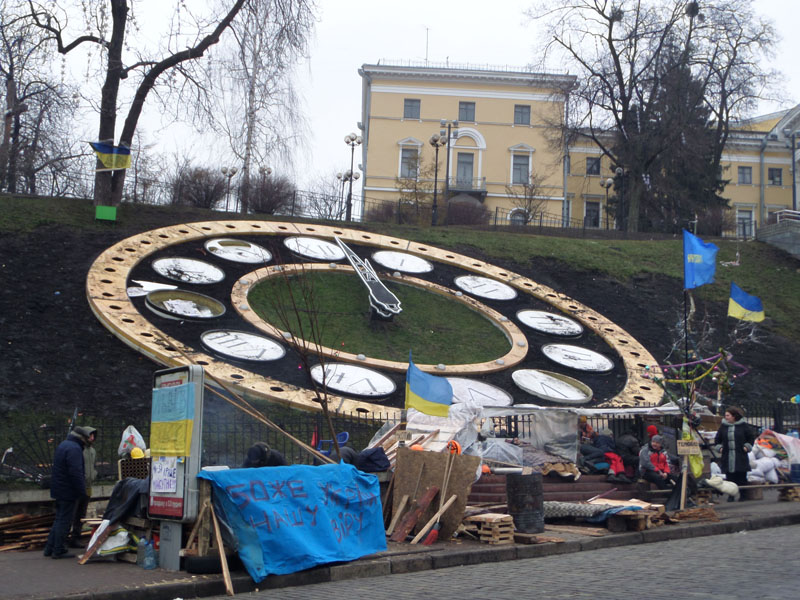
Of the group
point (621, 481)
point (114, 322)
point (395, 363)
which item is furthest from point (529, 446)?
point (114, 322)

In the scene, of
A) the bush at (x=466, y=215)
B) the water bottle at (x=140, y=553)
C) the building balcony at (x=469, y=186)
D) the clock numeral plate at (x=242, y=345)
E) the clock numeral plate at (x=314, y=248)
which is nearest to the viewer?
the water bottle at (x=140, y=553)

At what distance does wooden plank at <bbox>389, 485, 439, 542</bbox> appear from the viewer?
11797 mm

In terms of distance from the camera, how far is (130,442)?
41.8ft

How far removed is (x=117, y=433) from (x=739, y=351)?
1685cm

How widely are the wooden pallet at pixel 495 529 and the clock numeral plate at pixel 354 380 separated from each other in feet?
19.7

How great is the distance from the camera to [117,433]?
562 inches

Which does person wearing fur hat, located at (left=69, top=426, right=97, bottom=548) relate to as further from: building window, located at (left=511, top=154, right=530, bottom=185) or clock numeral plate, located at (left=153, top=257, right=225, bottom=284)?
building window, located at (left=511, top=154, right=530, bottom=185)

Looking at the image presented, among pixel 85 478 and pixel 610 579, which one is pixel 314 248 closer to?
pixel 85 478

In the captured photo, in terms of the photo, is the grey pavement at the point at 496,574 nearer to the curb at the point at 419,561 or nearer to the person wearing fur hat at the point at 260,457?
the curb at the point at 419,561

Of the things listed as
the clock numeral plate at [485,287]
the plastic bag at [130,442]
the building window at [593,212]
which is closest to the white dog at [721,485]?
the clock numeral plate at [485,287]

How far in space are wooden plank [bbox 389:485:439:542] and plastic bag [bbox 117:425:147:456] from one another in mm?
4046

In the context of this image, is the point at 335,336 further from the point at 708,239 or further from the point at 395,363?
the point at 708,239

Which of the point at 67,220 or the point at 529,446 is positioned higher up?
the point at 67,220

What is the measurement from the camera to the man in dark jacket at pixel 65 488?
1009 cm
